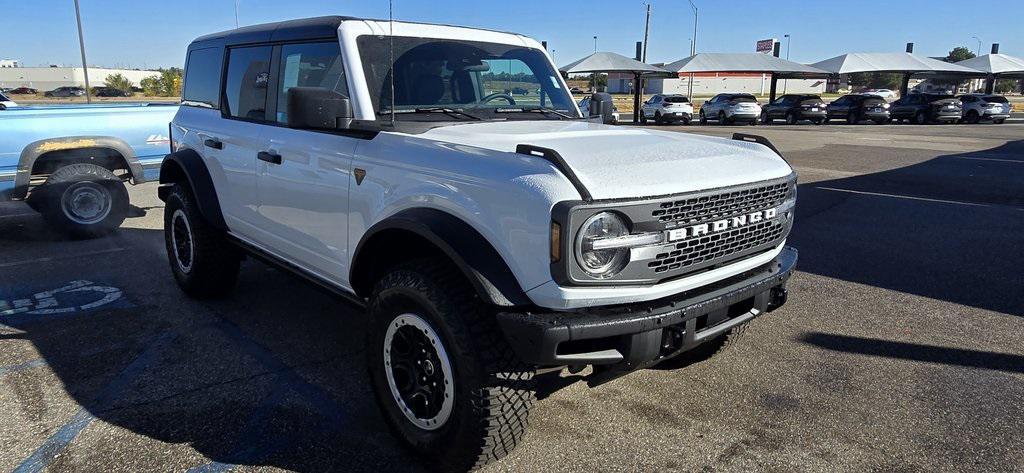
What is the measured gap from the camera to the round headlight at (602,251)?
254 centimetres

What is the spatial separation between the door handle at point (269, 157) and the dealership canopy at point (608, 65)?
31.9m

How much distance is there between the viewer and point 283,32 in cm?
422

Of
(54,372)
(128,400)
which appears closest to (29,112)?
(54,372)

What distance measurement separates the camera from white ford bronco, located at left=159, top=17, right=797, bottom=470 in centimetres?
259

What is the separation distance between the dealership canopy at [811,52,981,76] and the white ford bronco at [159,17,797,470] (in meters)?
38.4

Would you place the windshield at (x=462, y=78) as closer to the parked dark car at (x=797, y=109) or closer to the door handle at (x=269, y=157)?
the door handle at (x=269, y=157)

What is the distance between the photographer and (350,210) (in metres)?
3.44

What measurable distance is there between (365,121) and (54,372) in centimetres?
247

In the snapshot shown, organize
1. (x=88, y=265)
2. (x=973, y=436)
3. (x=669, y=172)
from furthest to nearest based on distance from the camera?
(x=88, y=265) < (x=973, y=436) < (x=669, y=172)

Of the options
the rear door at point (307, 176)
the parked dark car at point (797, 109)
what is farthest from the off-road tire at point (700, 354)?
the parked dark car at point (797, 109)

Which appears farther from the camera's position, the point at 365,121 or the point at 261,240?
the point at 261,240

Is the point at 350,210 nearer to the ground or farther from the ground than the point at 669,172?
nearer to the ground

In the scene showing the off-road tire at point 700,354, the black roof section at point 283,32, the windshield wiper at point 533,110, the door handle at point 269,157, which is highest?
the black roof section at point 283,32

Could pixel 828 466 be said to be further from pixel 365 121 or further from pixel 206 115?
pixel 206 115
